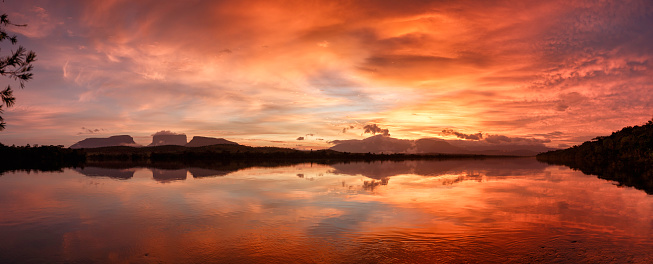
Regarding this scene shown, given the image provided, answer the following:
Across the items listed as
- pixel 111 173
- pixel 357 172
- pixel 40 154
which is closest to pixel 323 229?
pixel 357 172

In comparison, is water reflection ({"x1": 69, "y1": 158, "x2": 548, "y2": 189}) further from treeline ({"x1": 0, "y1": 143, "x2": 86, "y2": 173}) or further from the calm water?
treeline ({"x1": 0, "y1": 143, "x2": 86, "y2": 173})

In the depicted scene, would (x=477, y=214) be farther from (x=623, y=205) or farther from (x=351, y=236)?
(x=623, y=205)

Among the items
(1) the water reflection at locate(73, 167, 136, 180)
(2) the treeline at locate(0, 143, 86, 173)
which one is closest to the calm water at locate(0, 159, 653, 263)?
(1) the water reflection at locate(73, 167, 136, 180)

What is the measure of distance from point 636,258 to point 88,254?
70.1ft

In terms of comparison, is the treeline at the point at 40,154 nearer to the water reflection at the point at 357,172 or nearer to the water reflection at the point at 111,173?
the water reflection at the point at 357,172

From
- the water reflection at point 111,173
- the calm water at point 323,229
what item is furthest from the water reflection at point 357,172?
the calm water at point 323,229

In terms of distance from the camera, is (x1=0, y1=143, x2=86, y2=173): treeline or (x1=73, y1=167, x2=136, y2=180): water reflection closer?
(x1=73, y1=167, x2=136, y2=180): water reflection

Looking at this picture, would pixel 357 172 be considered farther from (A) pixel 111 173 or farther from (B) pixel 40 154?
(B) pixel 40 154

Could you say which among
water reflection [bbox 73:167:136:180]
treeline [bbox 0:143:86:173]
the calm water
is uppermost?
treeline [bbox 0:143:86:173]

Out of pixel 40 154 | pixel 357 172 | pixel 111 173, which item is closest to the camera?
pixel 111 173

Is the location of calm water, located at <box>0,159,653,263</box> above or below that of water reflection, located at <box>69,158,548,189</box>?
below

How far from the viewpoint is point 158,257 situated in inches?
557

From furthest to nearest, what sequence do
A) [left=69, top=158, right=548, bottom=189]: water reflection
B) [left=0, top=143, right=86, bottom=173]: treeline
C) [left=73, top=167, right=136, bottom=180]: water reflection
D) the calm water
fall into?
1. [left=0, top=143, right=86, bottom=173]: treeline
2. [left=73, top=167, right=136, bottom=180]: water reflection
3. [left=69, top=158, right=548, bottom=189]: water reflection
4. the calm water

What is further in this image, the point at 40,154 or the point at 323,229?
the point at 40,154
